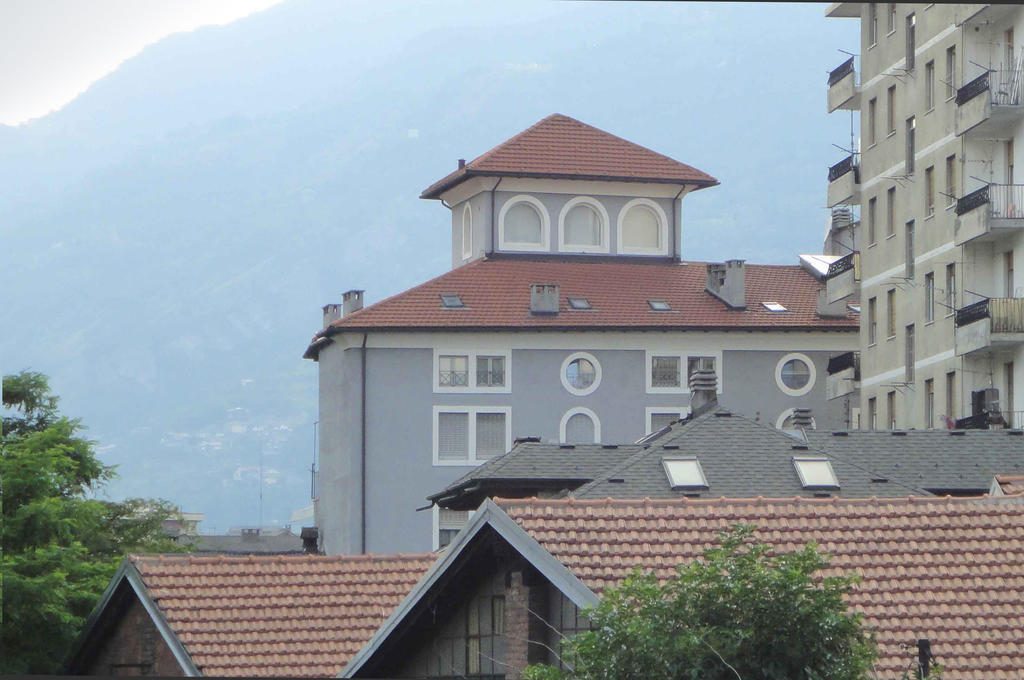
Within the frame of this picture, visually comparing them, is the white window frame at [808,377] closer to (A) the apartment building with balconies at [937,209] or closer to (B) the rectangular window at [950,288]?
(A) the apartment building with balconies at [937,209]

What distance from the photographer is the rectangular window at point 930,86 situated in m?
71.2

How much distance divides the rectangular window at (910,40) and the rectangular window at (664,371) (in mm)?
20343

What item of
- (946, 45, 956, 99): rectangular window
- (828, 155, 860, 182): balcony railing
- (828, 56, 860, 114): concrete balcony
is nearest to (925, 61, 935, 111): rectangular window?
(946, 45, 956, 99): rectangular window

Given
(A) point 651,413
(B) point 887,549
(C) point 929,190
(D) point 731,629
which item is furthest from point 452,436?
(D) point 731,629

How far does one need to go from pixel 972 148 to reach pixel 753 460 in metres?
24.5

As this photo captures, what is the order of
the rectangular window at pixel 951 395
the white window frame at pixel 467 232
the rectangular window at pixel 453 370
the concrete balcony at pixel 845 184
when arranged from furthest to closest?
the white window frame at pixel 467 232 → the rectangular window at pixel 453 370 → the concrete balcony at pixel 845 184 → the rectangular window at pixel 951 395

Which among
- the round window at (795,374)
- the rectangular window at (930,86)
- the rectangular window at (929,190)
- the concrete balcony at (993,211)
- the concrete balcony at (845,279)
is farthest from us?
the round window at (795,374)

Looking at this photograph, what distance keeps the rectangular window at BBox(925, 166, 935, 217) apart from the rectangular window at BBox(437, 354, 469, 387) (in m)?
23.9

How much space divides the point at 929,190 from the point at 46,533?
1316 inches

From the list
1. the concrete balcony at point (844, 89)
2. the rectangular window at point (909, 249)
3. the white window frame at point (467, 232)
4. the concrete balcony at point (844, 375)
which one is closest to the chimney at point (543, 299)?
the white window frame at point (467, 232)

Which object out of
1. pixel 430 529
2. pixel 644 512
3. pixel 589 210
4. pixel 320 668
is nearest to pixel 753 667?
pixel 644 512

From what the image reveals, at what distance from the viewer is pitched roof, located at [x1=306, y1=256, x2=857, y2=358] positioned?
295 feet

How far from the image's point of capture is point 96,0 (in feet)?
120

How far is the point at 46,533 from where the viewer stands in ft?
162
